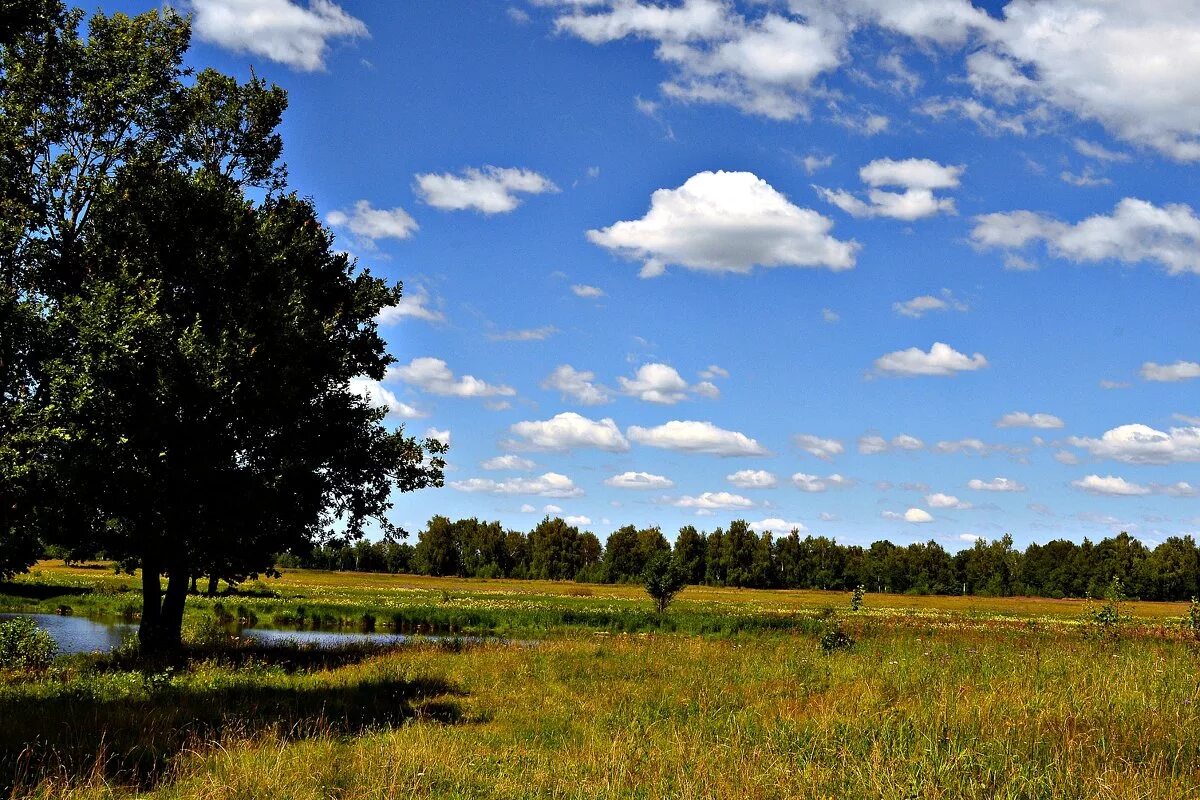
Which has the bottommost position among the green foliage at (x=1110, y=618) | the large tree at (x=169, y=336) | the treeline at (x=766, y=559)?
the treeline at (x=766, y=559)

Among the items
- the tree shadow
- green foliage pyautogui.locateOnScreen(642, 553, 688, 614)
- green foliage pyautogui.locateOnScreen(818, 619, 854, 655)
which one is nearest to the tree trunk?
the tree shadow

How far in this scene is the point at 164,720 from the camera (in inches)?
469

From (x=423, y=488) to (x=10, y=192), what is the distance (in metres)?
14.1

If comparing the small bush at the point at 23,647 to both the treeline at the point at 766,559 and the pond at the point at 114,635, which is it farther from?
the treeline at the point at 766,559

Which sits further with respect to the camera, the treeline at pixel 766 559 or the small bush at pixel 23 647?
the treeline at pixel 766 559

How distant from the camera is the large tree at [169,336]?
61.9 ft

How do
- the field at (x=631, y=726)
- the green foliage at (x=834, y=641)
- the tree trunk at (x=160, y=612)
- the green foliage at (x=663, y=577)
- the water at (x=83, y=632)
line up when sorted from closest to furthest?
the field at (x=631, y=726), the tree trunk at (x=160, y=612), the green foliage at (x=834, y=641), the water at (x=83, y=632), the green foliage at (x=663, y=577)

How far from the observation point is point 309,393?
22.8 meters

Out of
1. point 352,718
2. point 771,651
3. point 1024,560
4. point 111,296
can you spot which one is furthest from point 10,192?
point 1024,560

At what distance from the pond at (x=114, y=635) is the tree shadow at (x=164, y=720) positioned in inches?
462

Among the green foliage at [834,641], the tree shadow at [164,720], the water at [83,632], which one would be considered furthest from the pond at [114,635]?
the green foliage at [834,641]

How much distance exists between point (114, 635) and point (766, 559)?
495 ft

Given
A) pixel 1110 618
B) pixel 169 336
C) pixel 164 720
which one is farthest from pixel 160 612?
pixel 1110 618

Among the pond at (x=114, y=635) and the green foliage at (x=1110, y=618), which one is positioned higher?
the green foliage at (x=1110, y=618)
